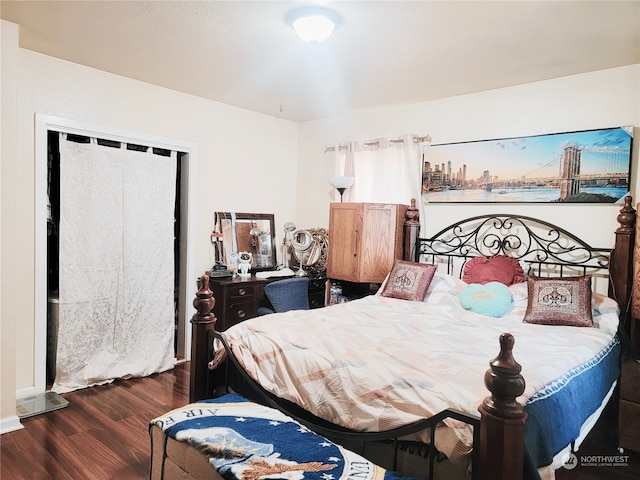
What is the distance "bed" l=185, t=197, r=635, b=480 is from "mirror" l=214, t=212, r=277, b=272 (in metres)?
1.60

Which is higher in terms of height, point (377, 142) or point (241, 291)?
point (377, 142)

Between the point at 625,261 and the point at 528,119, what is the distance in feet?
4.34

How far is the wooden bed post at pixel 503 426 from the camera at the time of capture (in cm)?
129

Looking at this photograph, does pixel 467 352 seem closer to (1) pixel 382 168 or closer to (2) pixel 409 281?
(2) pixel 409 281

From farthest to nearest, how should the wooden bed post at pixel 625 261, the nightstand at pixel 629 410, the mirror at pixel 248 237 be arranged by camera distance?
the mirror at pixel 248 237 < the wooden bed post at pixel 625 261 < the nightstand at pixel 629 410

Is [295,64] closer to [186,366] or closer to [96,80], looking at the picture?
[96,80]

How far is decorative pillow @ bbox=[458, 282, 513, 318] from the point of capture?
9.87ft

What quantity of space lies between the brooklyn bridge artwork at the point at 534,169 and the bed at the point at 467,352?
0.76ft

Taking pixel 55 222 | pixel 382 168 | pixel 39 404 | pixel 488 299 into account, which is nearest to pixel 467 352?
pixel 488 299

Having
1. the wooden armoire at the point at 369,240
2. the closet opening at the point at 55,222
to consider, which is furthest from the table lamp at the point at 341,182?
the closet opening at the point at 55,222

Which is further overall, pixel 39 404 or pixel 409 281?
pixel 409 281

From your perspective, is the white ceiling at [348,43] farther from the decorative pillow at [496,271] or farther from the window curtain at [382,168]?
the decorative pillow at [496,271]

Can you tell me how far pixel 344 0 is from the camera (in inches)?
88.1

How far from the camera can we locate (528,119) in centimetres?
349
